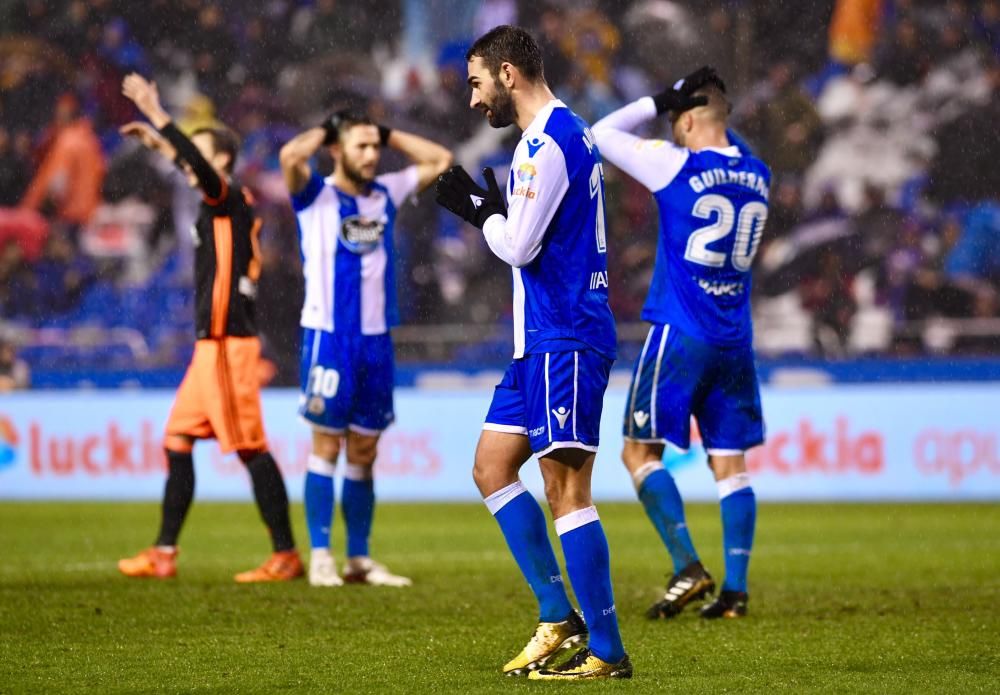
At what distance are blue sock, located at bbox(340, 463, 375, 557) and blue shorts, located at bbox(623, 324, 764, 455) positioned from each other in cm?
175

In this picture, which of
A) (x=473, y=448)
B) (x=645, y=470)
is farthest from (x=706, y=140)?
(x=473, y=448)

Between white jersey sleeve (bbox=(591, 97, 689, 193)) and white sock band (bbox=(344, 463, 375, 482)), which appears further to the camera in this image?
white sock band (bbox=(344, 463, 375, 482))

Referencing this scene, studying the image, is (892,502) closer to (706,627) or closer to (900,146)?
(900,146)

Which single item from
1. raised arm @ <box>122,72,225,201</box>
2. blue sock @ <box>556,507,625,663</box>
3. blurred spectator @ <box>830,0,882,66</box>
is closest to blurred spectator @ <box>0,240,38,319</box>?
raised arm @ <box>122,72,225,201</box>

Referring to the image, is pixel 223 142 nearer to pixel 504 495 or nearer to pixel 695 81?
pixel 695 81

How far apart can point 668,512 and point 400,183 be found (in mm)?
2589

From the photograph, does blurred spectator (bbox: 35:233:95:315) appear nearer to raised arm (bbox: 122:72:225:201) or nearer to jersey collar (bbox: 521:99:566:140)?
raised arm (bbox: 122:72:225:201)

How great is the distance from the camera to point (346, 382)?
7953 millimetres

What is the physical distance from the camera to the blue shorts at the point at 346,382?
7969 millimetres

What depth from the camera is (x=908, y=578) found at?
316 inches

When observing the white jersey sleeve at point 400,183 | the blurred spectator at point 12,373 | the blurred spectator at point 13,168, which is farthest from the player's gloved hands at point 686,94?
the blurred spectator at point 13,168

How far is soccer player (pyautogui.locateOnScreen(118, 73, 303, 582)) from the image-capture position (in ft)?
26.4

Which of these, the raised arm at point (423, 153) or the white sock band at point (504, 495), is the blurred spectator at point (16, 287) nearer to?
the raised arm at point (423, 153)

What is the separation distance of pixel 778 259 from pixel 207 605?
413 inches
